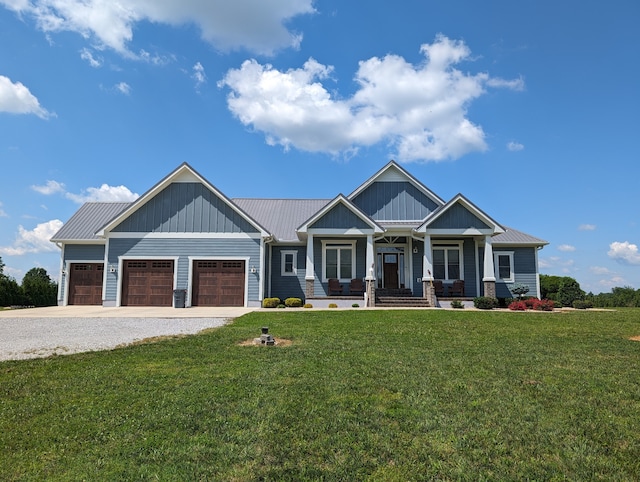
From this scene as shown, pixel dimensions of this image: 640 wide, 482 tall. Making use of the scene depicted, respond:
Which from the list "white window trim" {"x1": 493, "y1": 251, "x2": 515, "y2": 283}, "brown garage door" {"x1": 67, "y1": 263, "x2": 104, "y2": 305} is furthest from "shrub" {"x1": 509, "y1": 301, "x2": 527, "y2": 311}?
"brown garage door" {"x1": 67, "y1": 263, "x2": 104, "y2": 305}

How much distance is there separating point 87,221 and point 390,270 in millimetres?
17363

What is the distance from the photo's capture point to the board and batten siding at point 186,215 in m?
20.5

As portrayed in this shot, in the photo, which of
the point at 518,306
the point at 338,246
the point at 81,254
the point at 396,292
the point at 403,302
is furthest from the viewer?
the point at 81,254

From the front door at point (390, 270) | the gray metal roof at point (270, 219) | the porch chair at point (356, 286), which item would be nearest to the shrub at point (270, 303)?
the gray metal roof at point (270, 219)

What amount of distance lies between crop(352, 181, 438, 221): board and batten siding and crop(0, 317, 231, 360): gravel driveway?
38.4 ft

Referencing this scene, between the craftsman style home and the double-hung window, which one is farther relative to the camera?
the double-hung window

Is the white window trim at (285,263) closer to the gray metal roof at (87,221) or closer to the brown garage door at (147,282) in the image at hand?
the brown garage door at (147,282)

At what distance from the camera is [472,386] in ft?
17.5

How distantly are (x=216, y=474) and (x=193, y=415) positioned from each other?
129cm

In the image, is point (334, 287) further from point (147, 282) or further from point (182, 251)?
point (147, 282)

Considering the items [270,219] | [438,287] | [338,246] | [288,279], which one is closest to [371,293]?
[338,246]

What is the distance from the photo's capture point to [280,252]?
2238cm

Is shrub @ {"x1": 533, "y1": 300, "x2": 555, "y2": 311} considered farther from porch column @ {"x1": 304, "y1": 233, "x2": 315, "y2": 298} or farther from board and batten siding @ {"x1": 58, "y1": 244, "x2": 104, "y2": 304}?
board and batten siding @ {"x1": 58, "y1": 244, "x2": 104, "y2": 304}

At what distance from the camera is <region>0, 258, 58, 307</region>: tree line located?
78.1ft
